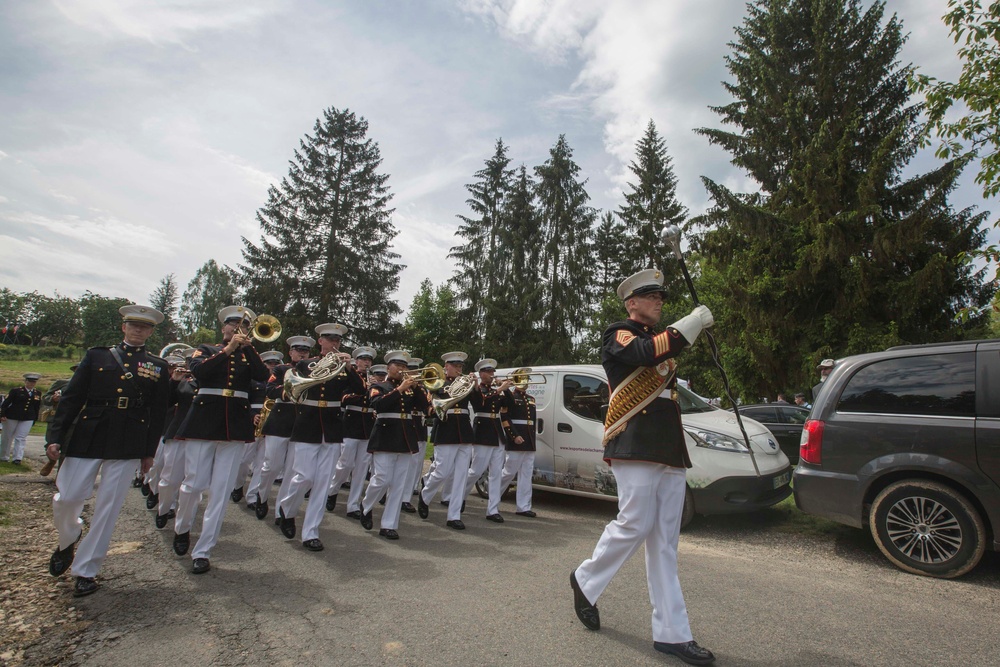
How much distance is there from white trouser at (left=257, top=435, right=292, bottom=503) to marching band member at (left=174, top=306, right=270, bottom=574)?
1951 millimetres

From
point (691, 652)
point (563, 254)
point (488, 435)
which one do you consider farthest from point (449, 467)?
point (563, 254)

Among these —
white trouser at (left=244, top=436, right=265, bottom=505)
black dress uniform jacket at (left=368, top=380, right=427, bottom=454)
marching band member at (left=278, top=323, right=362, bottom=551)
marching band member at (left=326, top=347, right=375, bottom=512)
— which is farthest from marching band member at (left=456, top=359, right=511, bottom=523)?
white trouser at (left=244, top=436, right=265, bottom=505)

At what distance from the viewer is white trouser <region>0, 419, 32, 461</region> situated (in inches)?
498

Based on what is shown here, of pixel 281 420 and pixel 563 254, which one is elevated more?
pixel 563 254

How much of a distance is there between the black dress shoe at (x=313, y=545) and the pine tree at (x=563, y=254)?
2247cm

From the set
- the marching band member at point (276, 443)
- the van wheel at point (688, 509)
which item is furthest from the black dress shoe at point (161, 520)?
the van wheel at point (688, 509)

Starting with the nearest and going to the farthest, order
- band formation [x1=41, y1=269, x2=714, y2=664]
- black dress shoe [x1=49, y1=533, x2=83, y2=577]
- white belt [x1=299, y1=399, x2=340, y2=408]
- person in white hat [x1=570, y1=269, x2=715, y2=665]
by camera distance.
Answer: person in white hat [x1=570, y1=269, x2=715, y2=665], band formation [x1=41, y1=269, x2=714, y2=664], black dress shoe [x1=49, y1=533, x2=83, y2=577], white belt [x1=299, y1=399, x2=340, y2=408]

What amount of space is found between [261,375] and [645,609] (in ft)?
12.9

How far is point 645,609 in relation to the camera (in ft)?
12.8

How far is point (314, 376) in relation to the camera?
641cm

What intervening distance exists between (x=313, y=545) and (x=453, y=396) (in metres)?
2.69

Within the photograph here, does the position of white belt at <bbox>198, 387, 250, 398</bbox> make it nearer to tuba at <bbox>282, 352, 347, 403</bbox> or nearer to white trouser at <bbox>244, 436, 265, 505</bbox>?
tuba at <bbox>282, 352, 347, 403</bbox>

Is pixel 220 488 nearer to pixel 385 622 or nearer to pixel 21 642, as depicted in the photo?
pixel 21 642

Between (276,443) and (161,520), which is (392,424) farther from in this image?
(161,520)
